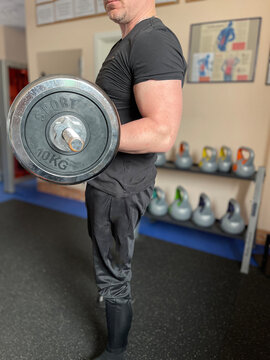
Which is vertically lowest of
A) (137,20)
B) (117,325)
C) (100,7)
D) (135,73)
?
(117,325)

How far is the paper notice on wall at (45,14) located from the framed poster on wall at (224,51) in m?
1.34

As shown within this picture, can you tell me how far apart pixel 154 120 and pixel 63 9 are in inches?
90.9

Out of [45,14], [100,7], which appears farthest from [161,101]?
[45,14]

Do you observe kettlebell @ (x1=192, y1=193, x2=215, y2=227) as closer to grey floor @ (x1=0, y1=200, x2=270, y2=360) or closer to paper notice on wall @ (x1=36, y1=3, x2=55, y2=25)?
grey floor @ (x1=0, y1=200, x2=270, y2=360)

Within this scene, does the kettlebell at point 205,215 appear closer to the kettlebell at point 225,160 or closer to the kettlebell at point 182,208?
the kettlebell at point 182,208

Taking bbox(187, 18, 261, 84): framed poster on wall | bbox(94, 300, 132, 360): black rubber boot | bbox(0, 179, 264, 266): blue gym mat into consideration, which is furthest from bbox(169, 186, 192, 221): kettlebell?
bbox(94, 300, 132, 360): black rubber boot

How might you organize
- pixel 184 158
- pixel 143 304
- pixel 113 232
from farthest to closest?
pixel 184 158 < pixel 143 304 < pixel 113 232

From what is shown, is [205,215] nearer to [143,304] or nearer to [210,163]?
[210,163]

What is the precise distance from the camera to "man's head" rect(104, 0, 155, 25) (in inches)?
23.6

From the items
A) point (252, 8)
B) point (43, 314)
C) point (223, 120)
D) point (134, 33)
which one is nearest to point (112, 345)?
point (43, 314)

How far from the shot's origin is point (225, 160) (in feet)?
5.57

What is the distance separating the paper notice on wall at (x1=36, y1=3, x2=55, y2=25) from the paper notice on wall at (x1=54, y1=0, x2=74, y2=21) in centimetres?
6

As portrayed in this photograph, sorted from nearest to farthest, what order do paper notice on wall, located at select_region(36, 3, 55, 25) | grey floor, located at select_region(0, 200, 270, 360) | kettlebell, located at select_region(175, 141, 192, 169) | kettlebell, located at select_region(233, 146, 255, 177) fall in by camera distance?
grey floor, located at select_region(0, 200, 270, 360)
kettlebell, located at select_region(233, 146, 255, 177)
kettlebell, located at select_region(175, 141, 192, 169)
paper notice on wall, located at select_region(36, 3, 55, 25)

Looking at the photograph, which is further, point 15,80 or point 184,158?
point 15,80
